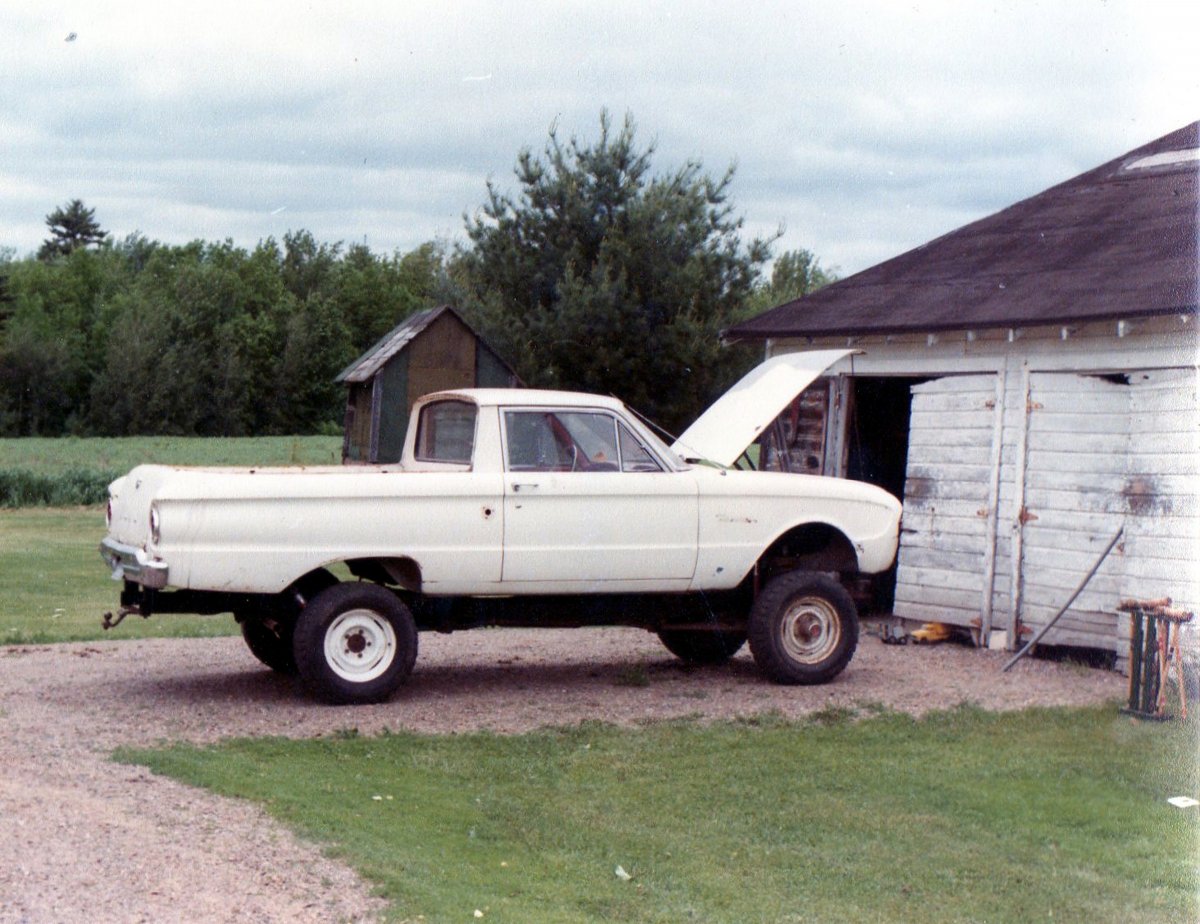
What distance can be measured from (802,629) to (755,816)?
3.63 m

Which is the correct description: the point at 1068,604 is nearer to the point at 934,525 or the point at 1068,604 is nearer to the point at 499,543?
the point at 934,525

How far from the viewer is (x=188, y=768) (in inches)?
300

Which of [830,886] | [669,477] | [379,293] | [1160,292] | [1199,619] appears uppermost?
[379,293]

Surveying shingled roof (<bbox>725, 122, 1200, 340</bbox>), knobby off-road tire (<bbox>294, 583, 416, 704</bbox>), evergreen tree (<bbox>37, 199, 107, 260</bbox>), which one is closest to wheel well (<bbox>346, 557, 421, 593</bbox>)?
knobby off-road tire (<bbox>294, 583, 416, 704</bbox>)

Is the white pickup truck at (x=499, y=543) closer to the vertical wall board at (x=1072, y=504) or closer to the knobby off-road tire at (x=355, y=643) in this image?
the knobby off-road tire at (x=355, y=643)

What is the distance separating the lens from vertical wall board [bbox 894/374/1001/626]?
513 inches

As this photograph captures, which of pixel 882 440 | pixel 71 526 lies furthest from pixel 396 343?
pixel 882 440

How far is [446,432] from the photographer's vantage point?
35.0ft

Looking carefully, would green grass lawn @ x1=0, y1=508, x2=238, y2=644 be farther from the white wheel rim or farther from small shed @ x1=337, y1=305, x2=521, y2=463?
small shed @ x1=337, y1=305, x2=521, y2=463

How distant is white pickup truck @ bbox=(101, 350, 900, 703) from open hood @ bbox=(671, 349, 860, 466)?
9.7 inches

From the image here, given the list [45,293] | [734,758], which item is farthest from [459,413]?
[45,293]

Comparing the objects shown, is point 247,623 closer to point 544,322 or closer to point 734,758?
point 734,758

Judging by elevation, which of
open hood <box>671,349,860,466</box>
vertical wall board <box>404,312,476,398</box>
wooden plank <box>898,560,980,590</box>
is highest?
vertical wall board <box>404,312,476,398</box>

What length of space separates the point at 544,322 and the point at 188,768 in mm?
21431
